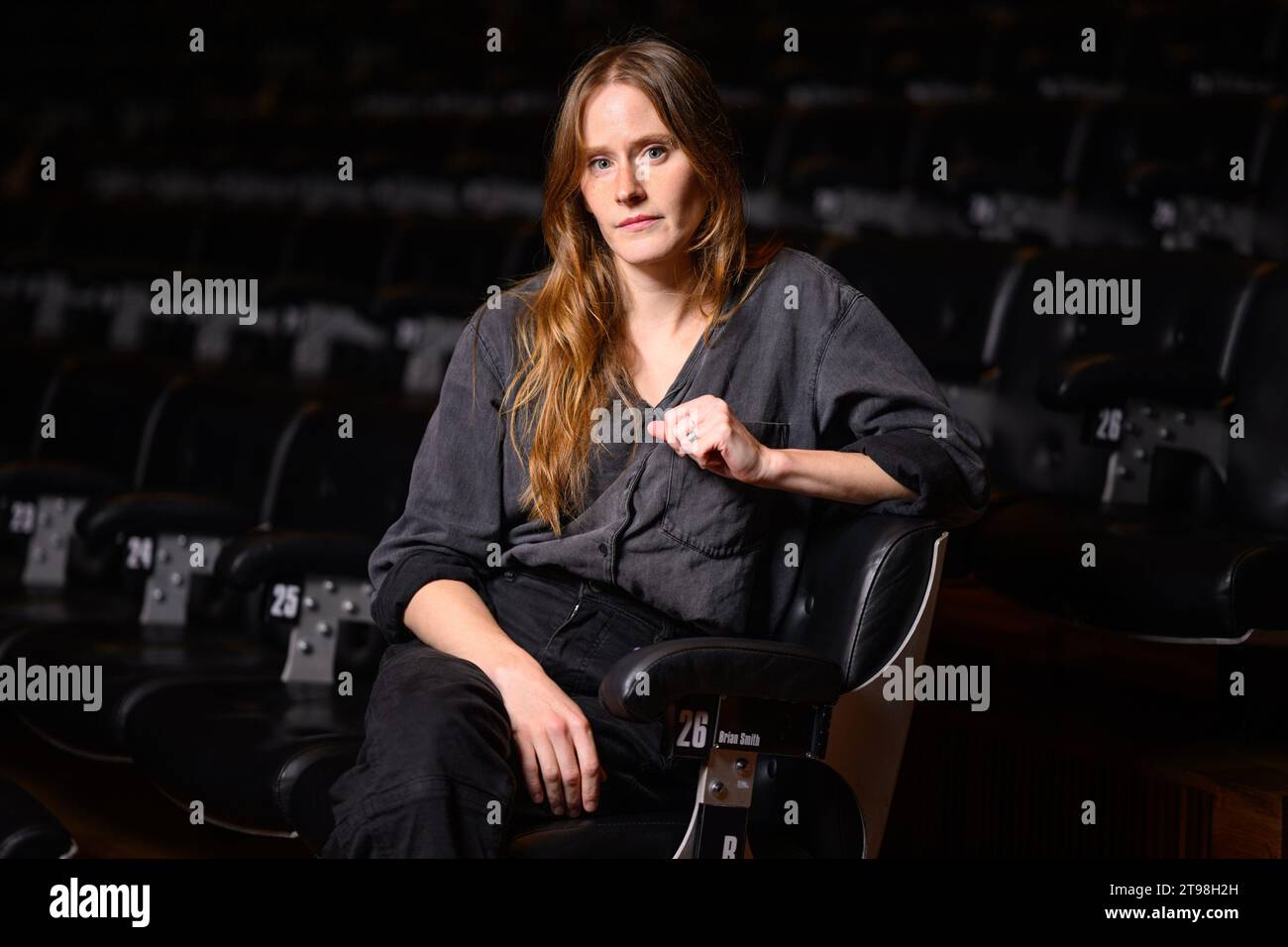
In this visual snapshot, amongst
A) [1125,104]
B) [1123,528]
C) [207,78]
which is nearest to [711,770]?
[1123,528]

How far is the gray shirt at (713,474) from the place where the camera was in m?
Answer: 1.00

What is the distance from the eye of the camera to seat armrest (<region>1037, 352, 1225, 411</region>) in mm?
1386

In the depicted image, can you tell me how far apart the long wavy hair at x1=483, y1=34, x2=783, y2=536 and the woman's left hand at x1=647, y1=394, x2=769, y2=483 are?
0.36ft

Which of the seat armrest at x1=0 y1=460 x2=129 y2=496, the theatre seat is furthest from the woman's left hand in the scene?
the seat armrest at x1=0 y1=460 x2=129 y2=496

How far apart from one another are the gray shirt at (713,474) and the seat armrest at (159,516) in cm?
53

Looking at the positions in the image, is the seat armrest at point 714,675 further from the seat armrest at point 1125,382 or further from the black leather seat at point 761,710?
the seat armrest at point 1125,382

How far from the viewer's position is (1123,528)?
130 cm

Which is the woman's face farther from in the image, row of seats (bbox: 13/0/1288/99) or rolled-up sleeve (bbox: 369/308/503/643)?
row of seats (bbox: 13/0/1288/99)

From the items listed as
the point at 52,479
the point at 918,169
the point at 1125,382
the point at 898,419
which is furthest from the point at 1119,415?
the point at 52,479

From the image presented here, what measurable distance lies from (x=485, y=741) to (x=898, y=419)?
0.35 meters

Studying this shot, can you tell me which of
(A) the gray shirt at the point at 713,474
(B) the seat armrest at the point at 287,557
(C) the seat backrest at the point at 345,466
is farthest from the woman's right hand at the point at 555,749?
(C) the seat backrest at the point at 345,466

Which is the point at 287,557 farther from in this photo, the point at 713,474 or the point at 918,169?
the point at 918,169
